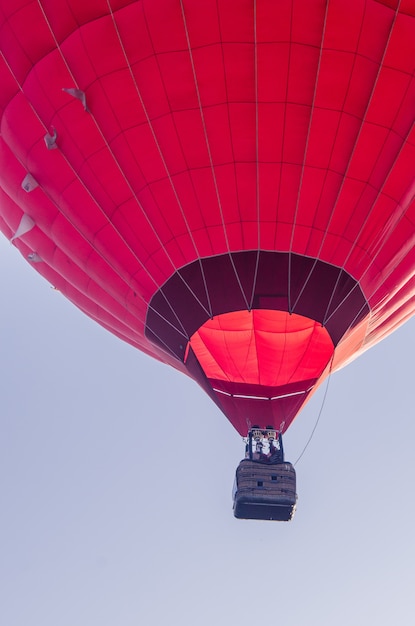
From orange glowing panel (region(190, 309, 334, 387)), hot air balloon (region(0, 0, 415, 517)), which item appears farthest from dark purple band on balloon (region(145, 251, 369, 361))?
orange glowing panel (region(190, 309, 334, 387))

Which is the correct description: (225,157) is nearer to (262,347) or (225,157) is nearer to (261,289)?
(261,289)

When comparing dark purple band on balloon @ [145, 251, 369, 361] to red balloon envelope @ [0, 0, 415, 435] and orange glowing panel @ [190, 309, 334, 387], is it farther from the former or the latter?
orange glowing panel @ [190, 309, 334, 387]

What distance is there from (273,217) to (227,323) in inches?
52.1

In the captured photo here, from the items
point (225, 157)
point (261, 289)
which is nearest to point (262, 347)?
point (261, 289)

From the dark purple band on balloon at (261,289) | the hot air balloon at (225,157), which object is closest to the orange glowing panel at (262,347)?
the hot air balloon at (225,157)

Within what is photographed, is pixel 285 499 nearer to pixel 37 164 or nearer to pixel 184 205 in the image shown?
pixel 184 205

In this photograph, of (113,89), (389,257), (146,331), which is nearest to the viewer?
(113,89)

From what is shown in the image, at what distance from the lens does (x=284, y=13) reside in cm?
802

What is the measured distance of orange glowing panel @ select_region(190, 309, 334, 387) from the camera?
9.36 m

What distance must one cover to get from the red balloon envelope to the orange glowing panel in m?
0.03

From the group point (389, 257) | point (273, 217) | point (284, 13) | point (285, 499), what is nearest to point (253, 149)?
point (273, 217)

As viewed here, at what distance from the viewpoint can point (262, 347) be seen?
32.0 feet

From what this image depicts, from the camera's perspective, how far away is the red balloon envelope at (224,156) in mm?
8188

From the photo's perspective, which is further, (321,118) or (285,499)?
(285,499)
